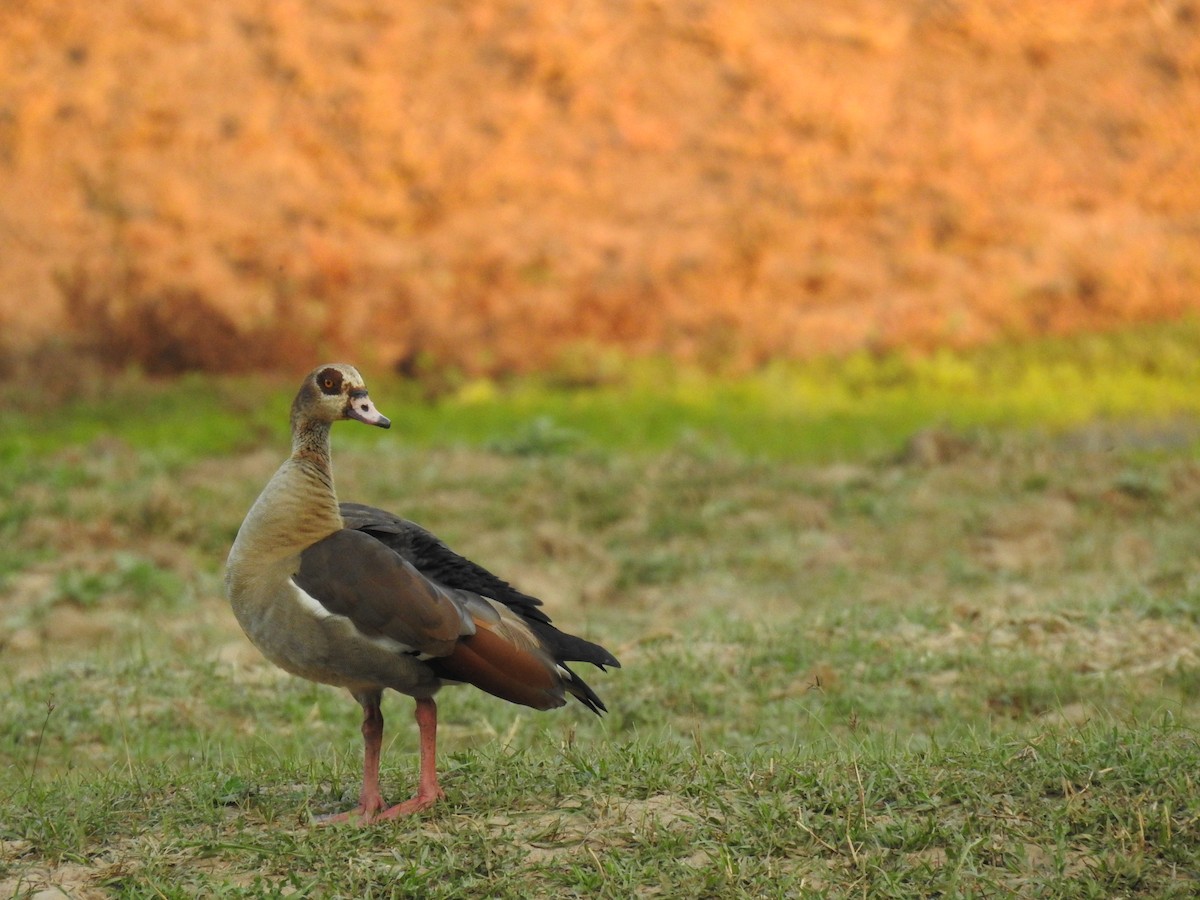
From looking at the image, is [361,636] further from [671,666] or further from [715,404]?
[715,404]

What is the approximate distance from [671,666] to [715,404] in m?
6.07

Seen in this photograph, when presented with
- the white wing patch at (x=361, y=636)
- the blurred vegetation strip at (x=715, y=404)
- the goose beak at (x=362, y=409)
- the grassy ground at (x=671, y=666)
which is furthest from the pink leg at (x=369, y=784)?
the blurred vegetation strip at (x=715, y=404)

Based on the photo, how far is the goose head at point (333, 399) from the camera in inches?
176

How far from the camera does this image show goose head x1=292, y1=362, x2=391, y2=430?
4.47 metres

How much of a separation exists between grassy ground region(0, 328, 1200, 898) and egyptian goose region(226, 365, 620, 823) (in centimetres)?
30

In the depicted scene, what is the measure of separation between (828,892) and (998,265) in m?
10.6

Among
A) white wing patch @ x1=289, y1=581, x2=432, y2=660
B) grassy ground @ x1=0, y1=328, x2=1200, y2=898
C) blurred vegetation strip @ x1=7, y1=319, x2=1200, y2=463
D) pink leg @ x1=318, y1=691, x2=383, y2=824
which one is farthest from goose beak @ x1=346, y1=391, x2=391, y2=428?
blurred vegetation strip @ x1=7, y1=319, x2=1200, y2=463

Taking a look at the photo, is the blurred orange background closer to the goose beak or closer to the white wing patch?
the goose beak

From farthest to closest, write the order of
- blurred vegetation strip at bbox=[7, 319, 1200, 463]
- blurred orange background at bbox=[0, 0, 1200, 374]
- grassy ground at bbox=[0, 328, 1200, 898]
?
blurred orange background at bbox=[0, 0, 1200, 374] → blurred vegetation strip at bbox=[7, 319, 1200, 463] → grassy ground at bbox=[0, 328, 1200, 898]

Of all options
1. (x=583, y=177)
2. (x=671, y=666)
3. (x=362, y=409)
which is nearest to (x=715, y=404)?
(x=583, y=177)

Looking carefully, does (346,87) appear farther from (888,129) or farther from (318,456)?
(318,456)

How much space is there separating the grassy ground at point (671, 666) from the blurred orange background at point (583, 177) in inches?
32.9

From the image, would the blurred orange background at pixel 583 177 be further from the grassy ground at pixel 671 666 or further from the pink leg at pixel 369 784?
the pink leg at pixel 369 784

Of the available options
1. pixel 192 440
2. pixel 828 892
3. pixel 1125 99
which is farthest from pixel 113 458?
pixel 1125 99
